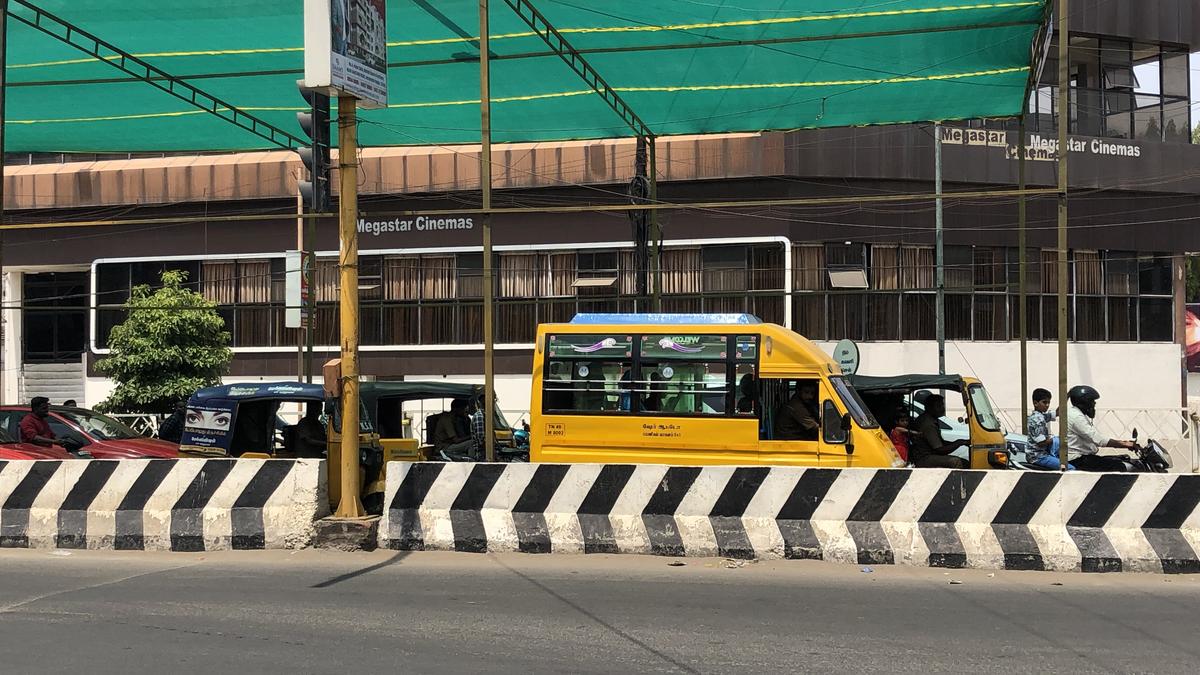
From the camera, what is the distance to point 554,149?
102ft

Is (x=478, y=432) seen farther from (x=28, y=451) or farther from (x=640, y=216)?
(x=640, y=216)

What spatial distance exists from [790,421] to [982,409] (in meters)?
4.22

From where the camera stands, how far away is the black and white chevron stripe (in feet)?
31.6

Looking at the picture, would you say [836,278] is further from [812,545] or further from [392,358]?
[812,545]

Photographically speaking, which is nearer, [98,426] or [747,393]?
[747,393]

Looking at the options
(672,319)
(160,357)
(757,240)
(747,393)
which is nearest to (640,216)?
(757,240)

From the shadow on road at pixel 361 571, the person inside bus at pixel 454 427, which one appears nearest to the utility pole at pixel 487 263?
the shadow on road at pixel 361 571

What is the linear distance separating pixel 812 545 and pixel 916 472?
45.1 inches

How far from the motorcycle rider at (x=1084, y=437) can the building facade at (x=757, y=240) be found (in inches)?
657

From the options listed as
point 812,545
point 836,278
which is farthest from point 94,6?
point 836,278

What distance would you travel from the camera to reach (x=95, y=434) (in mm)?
16797

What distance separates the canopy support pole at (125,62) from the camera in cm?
1455

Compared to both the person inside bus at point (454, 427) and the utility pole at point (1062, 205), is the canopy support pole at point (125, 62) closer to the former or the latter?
the person inside bus at point (454, 427)

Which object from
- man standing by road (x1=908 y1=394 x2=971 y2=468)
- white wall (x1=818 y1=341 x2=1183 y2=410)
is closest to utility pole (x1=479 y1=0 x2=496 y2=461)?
man standing by road (x1=908 y1=394 x2=971 y2=468)
